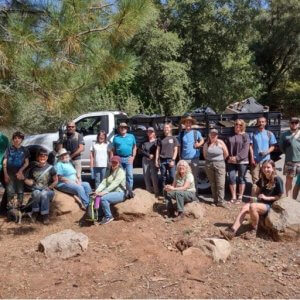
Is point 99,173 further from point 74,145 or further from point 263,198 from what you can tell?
point 263,198

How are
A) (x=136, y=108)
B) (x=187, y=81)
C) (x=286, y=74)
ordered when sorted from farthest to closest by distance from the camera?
(x=286, y=74) < (x=187, y=81) < (x=136, y=108)

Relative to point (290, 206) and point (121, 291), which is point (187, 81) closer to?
point (290, 206)

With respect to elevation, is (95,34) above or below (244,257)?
above

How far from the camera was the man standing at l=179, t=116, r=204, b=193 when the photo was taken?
775cm

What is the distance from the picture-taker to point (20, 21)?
5.05 metres

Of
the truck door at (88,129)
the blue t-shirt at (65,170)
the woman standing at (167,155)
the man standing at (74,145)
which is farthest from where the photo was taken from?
the truck door at (88,129)

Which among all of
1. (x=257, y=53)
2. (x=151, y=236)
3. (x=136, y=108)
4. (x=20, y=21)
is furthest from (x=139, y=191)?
(x=257, y=53)

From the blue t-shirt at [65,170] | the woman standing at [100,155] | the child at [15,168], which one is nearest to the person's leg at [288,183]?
the woman standing at [100,155]

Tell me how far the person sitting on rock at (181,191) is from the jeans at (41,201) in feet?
6.16

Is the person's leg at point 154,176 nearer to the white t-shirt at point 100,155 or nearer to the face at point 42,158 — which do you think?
the white t-shirt at point 100,155

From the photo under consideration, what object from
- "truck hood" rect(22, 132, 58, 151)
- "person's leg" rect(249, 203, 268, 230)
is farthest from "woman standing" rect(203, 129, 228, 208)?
"truck hood" rect(22, 132, 58, 151)

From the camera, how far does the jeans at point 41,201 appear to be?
6.85 metres

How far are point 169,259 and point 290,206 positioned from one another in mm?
1841

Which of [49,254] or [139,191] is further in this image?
[139,191]
